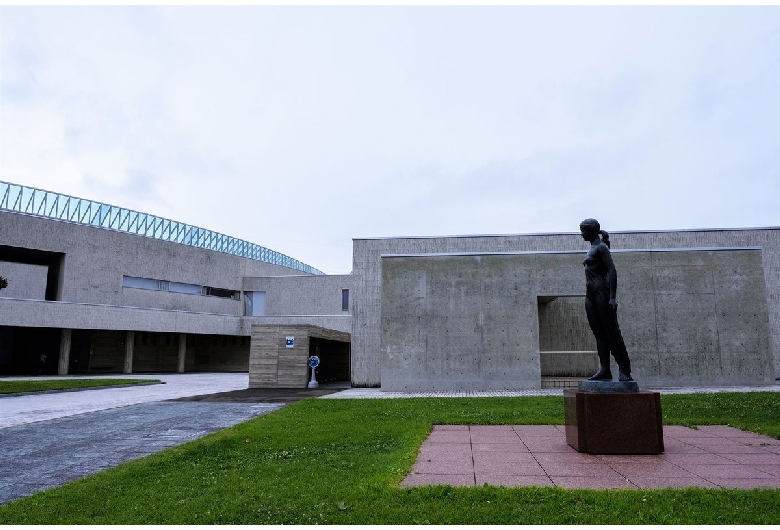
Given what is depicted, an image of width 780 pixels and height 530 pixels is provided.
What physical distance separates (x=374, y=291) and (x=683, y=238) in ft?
44.1

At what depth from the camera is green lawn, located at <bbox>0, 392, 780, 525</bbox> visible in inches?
183

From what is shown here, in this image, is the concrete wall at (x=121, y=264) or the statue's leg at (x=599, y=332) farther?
the concrete wall at (x=121, y=264)

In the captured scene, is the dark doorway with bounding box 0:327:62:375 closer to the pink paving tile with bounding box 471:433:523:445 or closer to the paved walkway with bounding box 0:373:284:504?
the paved walkway with bounding box 0:373:284:504

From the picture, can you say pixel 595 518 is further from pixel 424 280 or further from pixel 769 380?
pixel 769 380

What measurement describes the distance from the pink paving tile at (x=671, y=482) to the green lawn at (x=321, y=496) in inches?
13.6

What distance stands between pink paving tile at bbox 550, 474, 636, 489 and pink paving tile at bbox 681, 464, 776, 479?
1008mm

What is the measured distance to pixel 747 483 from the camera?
5.72 metres

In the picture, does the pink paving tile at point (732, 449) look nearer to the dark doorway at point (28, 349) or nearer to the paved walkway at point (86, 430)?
the paved walkway at point (86, 430)

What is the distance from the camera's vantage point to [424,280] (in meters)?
20.9

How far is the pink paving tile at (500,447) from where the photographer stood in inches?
308

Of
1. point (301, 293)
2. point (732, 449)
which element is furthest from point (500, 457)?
point (301, 293)

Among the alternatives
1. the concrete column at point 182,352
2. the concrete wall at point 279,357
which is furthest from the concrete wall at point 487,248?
the concrete column at point 182,352

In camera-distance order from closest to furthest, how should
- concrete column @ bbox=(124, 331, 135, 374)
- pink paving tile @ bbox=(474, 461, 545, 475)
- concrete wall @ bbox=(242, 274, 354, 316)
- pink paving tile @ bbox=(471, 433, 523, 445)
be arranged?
pink paving tile @ bbox=(474, 461, 545, 475)
pink paving tile @ bbox=(471, 433, 523, 445)
concrete column @ bbox=(124, 331, 135, 374)
concrete wall @ bbox=(242, 274, 354, 316)

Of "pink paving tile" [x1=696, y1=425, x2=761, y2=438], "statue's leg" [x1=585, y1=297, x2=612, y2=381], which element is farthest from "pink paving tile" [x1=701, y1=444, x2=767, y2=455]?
"statue's leg" [x1=585, y1=297, x2=612, y2=381]
